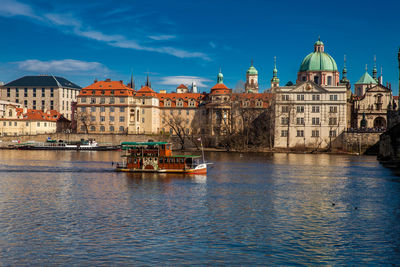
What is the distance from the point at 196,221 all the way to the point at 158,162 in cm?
3230

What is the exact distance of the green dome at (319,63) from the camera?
140m

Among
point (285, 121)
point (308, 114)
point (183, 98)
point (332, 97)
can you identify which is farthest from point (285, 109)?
point (183, 98)

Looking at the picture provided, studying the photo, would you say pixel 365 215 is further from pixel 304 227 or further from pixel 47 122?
pixel 47 122

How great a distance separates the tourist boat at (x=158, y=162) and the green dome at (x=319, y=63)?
83.9 meters

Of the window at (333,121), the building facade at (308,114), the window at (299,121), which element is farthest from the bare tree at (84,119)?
the window at (333,121)

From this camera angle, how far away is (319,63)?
141 meters

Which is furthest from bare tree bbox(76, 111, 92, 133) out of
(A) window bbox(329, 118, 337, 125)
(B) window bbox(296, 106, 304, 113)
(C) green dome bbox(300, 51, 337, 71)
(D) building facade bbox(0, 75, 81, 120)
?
(A) window bbox(329, 118, 337, 125)

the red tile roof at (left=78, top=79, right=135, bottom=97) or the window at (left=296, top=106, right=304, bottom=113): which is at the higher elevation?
the red tile roof at (left=78, top=79, right=135, bottom=97)

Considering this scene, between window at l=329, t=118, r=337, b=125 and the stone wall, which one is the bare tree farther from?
the stone wall

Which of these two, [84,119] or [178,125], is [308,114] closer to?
[178,125]

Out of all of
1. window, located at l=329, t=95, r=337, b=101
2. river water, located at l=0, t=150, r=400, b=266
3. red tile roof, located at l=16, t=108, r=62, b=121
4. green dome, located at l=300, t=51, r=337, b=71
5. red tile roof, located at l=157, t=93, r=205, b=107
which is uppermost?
green dome, located at l=300, t=51, r=337, b=71

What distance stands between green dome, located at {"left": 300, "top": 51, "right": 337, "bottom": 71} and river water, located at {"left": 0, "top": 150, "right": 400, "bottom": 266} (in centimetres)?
8722

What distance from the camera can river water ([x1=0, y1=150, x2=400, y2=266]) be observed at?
25.8 meters

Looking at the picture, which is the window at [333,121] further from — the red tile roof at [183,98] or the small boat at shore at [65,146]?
the small boat at shore at [65,146]
